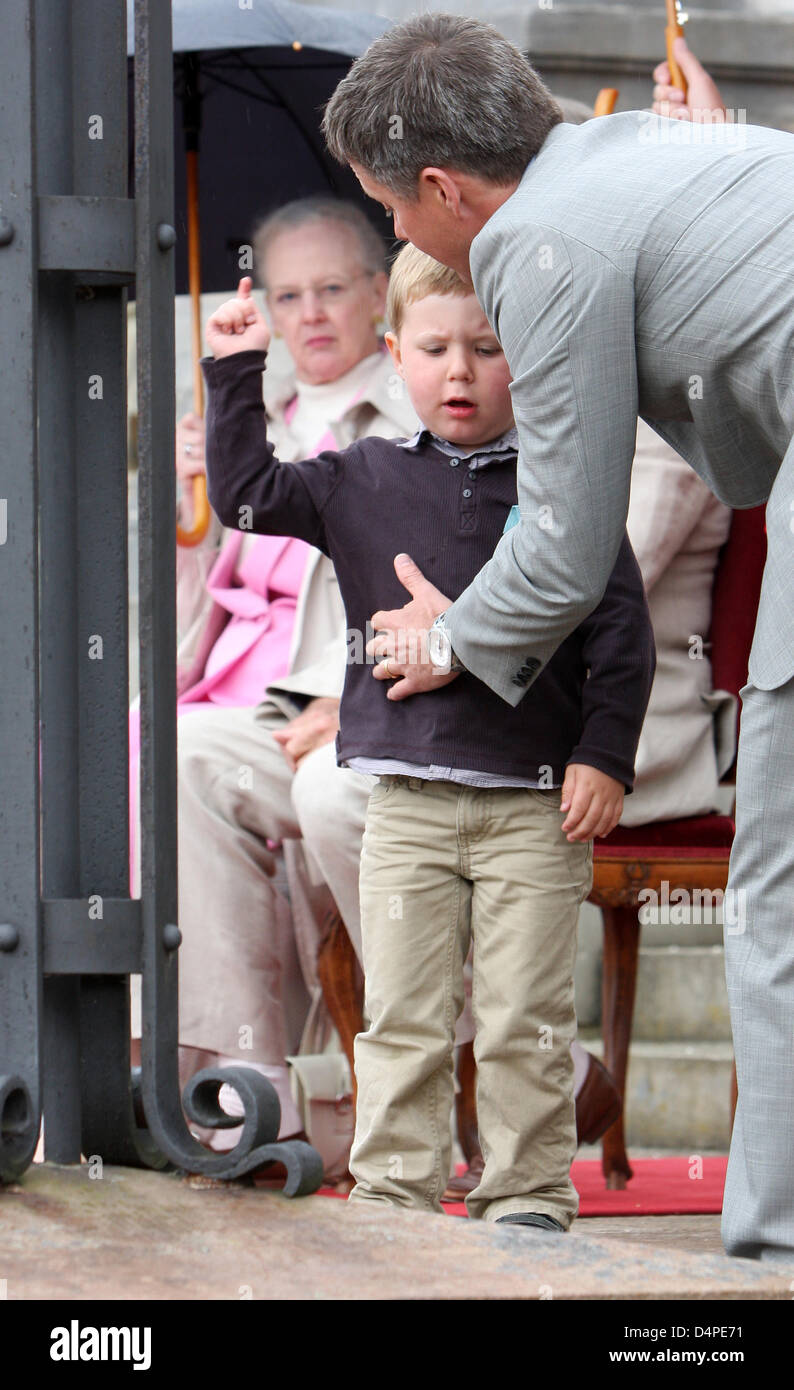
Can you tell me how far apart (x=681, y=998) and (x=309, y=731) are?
6.09ft

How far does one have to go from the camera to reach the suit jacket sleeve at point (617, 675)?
86.4 inches

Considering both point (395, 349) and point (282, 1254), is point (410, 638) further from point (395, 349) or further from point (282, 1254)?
point (282, 1254)

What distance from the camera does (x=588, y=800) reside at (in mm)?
2156

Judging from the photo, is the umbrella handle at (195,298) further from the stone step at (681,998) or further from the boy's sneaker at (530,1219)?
the boy's sneaker at (530,1219)

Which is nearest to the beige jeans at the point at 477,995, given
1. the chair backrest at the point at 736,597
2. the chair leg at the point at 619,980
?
the chair backrest at the point at 736,597

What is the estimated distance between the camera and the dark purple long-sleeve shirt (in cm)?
220

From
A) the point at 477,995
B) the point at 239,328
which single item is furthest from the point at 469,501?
the point at 477,995

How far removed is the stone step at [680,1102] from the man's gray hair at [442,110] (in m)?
2.89

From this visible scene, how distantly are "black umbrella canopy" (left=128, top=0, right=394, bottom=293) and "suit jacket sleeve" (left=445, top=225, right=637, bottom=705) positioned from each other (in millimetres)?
1977

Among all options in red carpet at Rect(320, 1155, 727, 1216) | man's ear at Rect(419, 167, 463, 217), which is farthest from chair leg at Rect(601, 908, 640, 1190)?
man's ear at Rect(419, 167, 463, 217)

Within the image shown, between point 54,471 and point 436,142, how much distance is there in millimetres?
504

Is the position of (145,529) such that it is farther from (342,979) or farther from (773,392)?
(342,979)

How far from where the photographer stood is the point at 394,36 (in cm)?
192

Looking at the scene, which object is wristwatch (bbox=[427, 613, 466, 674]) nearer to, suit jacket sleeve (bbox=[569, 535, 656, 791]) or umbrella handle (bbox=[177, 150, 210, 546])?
suit jacket sleeve (bbox=[569, 535, 656, 791])
